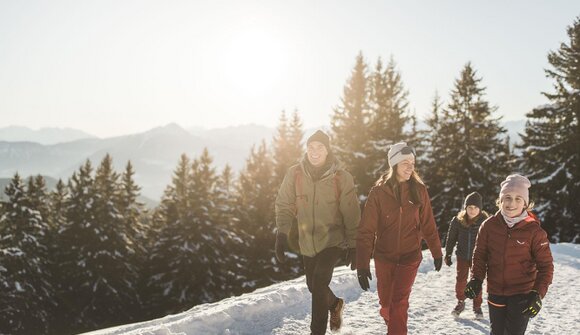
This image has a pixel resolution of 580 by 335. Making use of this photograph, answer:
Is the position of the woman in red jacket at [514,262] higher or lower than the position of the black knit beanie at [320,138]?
lower

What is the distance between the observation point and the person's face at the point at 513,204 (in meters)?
4.15

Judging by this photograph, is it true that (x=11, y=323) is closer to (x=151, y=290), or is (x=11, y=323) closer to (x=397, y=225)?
(x=151, y=290)

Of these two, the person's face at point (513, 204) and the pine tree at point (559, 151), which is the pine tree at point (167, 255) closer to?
the pine tree at point (559, 151)

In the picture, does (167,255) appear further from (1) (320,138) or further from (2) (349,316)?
(1) (320,138)

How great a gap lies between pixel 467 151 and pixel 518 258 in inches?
968

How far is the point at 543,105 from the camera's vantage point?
2502 cm

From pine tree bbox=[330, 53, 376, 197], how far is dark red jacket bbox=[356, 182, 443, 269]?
21993 mm

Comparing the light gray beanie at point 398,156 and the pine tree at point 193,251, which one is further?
the pine tree at point 193,251

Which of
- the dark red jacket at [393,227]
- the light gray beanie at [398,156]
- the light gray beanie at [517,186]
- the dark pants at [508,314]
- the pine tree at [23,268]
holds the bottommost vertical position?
the pine tree at [23,268]

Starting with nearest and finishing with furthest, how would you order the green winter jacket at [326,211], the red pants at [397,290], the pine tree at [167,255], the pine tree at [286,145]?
the red pants at [397,290]
the green winter jacket at [326,211]
the pine tree at [167,255]
the pine tree at [286,145]

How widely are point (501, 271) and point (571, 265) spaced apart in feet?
36.5

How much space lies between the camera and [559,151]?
24266 millimetres

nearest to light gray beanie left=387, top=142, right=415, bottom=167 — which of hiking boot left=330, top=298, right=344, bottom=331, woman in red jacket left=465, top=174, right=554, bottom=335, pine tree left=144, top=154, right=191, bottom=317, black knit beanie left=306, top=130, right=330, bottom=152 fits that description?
black knit beanie left=306, top=130, right=330, bottom=152

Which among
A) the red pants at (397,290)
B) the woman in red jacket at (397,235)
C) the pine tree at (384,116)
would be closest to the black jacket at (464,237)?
the woman in red jacket at (397,235)
